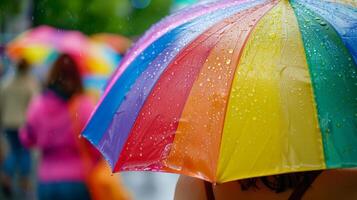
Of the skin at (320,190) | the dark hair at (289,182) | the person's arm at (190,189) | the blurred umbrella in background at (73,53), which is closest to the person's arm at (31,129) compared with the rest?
the blurred umbrella in background at (73,53)

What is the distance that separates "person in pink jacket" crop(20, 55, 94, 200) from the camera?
5469 mm

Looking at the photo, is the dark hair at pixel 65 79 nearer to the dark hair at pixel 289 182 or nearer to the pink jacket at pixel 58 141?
the pink jacket at pixel 58 141

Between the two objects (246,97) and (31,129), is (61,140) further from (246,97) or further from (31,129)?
(246,97)

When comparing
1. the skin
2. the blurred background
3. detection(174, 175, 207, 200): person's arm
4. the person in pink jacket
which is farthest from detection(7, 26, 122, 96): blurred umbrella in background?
the skin

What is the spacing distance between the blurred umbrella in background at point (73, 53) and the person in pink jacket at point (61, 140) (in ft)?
2.41

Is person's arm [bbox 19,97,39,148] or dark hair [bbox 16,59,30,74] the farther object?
dark hair [bbox 16,59,30,74]

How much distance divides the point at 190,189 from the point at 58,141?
2.64 metres

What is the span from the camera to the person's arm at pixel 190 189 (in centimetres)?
299

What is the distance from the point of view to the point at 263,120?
2531 mm

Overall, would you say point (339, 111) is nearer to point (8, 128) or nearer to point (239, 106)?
point (239, 106)

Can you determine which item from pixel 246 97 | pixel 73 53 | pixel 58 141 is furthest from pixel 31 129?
pixel 246 97

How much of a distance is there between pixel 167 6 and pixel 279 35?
25989 millimetres

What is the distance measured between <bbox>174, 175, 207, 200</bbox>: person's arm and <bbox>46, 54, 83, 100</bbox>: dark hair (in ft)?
8.64

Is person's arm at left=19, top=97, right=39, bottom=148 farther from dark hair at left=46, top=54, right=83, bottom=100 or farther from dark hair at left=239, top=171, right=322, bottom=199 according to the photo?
dark hair at left=239, top=171, right=322, bottom=199
